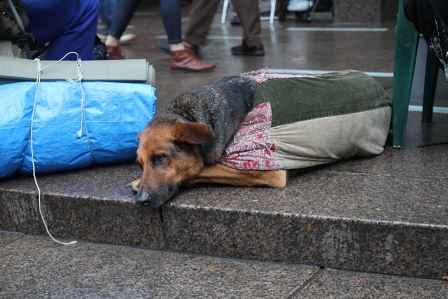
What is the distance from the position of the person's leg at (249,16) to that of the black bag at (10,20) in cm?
303

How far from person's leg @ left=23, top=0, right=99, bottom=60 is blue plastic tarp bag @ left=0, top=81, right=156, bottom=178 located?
0.81m

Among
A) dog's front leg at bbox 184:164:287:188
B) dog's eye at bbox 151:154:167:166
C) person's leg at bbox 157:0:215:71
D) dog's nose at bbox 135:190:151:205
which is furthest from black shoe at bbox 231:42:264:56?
dog's nose at bbox 135:190:151:205

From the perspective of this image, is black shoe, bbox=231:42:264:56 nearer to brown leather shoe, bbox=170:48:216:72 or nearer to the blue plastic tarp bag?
brown leather shoe, bbox=170:48:216:72

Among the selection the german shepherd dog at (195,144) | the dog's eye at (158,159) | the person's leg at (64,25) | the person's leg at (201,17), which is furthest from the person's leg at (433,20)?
the person's leg at (201,17)

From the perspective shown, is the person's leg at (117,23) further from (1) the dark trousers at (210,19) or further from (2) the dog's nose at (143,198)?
(2) the dog's nose at (143,198)

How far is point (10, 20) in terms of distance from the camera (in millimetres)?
4273

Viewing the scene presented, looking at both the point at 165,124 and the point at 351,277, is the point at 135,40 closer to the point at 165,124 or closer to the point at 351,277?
the point at 165,124

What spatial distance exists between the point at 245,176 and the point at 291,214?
44 cm

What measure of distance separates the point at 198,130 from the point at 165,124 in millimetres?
220

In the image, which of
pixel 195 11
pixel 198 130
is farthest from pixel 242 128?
pixel 195 11

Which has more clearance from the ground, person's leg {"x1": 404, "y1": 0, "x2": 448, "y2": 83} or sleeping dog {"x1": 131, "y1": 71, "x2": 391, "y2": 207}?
person's leg {"x1": 404, "y1": 0, "x2": 448, "y2": 83}

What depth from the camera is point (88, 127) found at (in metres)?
4.00

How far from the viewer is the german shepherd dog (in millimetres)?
3439

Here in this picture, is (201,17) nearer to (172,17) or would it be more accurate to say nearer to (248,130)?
(172,17)
